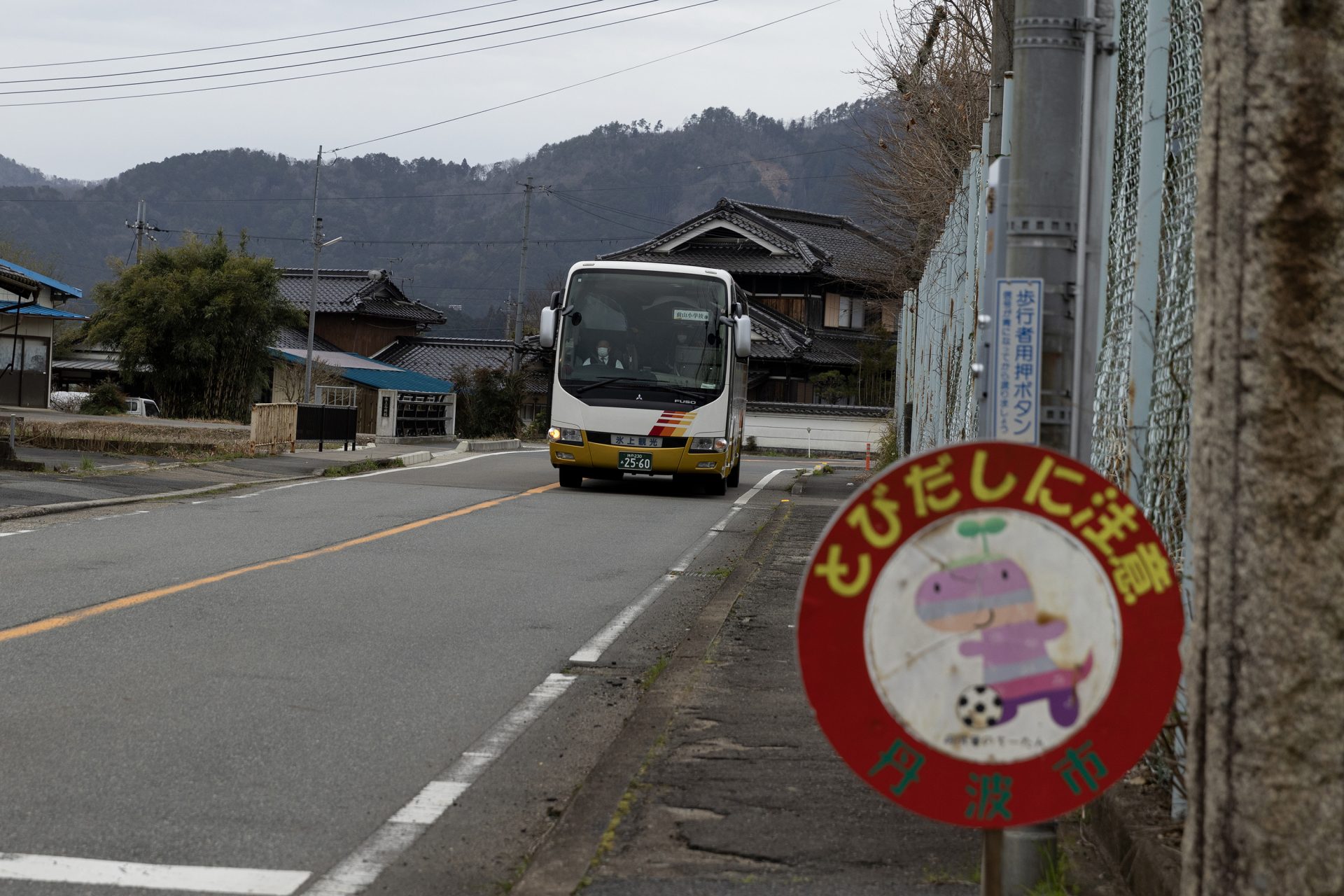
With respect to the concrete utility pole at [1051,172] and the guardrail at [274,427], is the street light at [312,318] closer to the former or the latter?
the guardrail at [274,427]

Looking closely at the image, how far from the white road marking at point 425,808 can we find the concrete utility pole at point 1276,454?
8.10ft

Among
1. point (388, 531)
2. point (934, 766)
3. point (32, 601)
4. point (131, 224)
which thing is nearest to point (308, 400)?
point (131, 224)

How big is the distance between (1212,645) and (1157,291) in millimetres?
1865

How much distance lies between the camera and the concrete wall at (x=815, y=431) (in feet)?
138

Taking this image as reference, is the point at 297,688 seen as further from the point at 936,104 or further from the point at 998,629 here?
the point at 936,104

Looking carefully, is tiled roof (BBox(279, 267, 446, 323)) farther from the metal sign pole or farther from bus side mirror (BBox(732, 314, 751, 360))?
the metal sign pole

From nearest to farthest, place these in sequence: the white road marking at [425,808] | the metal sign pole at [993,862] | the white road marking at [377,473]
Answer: the metal sign pole at [993,862], the white road marking at [425,808], the white road marking at [377,473]

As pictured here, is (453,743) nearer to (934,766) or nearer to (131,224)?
(934,766)

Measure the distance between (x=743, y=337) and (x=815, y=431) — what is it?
80.5ft

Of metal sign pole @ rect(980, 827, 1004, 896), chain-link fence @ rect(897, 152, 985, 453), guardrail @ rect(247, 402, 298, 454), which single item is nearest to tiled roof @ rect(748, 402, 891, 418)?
guardrail @ rect(247, 402, 298, 454)

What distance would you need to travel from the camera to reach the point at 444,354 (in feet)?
187

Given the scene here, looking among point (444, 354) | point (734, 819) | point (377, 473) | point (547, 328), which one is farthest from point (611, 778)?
point (444, 354)

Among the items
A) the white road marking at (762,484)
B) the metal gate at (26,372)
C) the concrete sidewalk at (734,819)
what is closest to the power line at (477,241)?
the metal gate at (26,372)

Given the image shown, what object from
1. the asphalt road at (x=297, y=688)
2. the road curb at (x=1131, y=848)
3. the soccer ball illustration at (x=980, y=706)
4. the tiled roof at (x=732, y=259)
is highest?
the tiled roof at (x=732, y=259)
